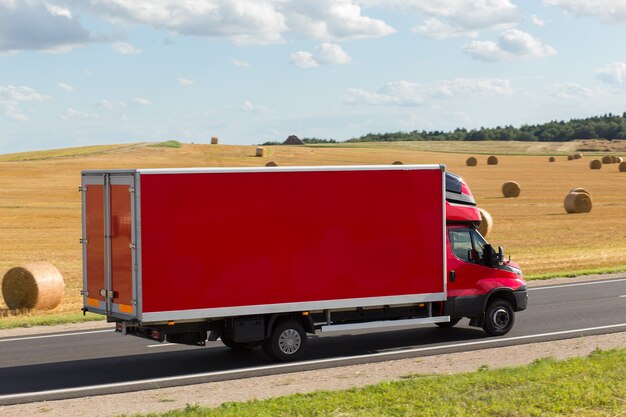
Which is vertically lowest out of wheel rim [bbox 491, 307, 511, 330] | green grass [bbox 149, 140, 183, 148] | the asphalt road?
the asphalt road

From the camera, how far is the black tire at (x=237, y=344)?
55.4ft

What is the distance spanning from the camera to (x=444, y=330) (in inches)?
779

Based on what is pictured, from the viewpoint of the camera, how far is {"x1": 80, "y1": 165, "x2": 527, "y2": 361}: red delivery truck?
15414mm

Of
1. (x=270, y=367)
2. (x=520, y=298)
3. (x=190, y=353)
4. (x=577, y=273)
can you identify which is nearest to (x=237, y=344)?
(x=190, y=353)

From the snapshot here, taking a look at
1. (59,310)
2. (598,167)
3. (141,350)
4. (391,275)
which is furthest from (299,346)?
(598,167)

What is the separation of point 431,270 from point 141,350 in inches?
207

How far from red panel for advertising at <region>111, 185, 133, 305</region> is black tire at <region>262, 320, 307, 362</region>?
2.42m

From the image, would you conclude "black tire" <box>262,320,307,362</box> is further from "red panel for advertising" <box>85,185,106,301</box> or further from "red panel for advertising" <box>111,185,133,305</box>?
"red panel for advertising" <box>85,185,106,301</box>

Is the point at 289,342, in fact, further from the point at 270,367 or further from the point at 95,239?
the point at 95,239

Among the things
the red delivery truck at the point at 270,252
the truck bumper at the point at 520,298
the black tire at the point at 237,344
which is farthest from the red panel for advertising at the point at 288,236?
the truck bumper at the point at 520,298

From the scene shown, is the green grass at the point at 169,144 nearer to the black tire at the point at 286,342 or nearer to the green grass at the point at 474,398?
A: the black tire at the point at 286,342

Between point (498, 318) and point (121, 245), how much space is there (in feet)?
23.8

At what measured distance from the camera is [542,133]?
182625mm

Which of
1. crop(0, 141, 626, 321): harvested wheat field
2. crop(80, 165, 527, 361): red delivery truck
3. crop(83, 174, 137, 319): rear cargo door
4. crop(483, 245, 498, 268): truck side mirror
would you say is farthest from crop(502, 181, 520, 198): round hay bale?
crop(83, 174, 137, 319): rear cargo door
